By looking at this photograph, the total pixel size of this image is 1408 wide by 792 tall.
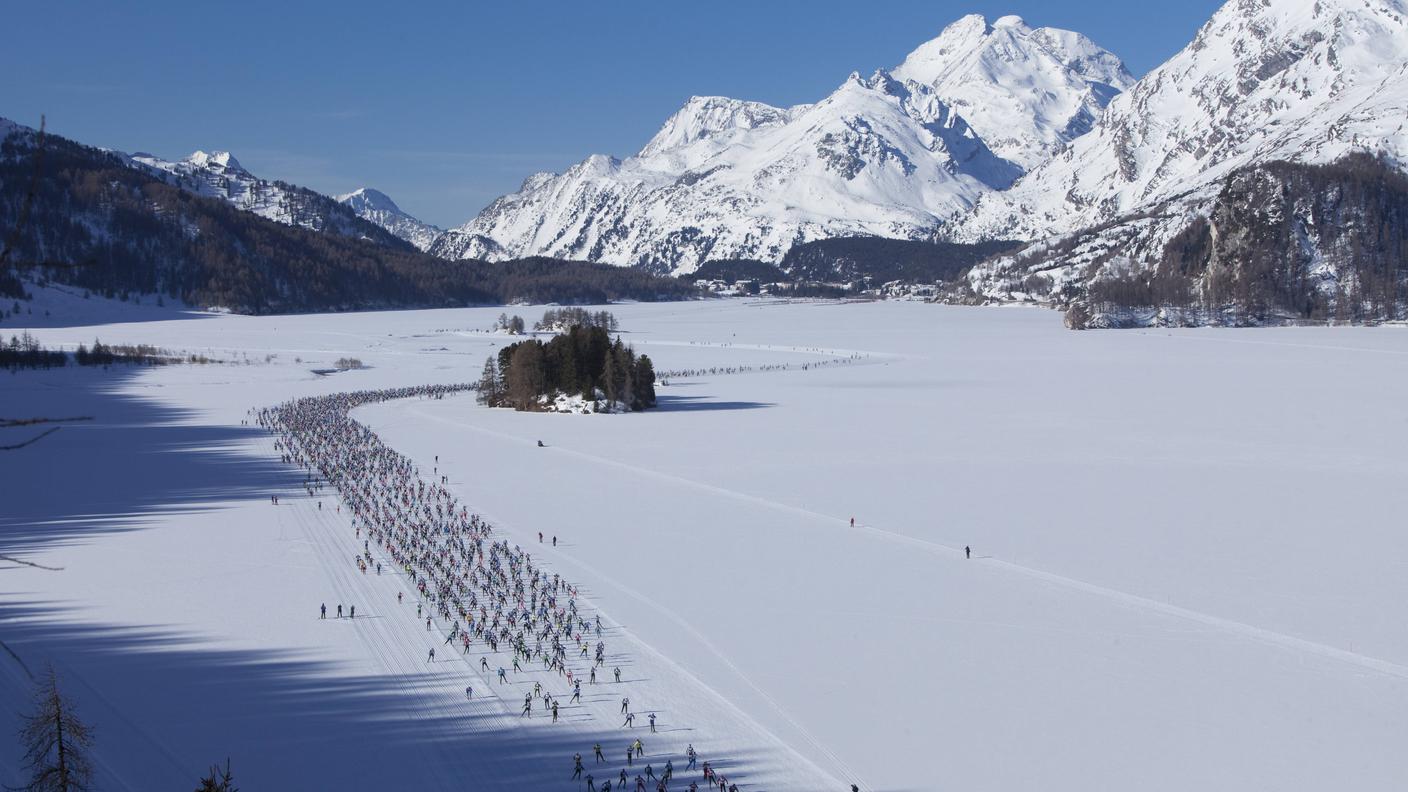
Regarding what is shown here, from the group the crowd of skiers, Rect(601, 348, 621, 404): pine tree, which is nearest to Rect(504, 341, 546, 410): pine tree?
Rect(601, 348, 621, 404): pine tree

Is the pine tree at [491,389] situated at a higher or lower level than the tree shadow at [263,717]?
higher

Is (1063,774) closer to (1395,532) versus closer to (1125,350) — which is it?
(1395,532)

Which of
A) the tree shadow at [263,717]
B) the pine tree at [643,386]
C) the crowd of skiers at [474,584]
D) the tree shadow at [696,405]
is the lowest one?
the tree shadow at [263,717]

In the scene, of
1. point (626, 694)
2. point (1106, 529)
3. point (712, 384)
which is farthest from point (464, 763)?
point (712, 384)

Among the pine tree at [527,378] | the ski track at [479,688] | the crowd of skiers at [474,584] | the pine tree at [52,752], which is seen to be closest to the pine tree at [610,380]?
the pine tree at [527,378]

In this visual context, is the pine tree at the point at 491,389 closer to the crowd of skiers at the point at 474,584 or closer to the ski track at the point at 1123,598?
the crowd of skiers at the point at 474,584

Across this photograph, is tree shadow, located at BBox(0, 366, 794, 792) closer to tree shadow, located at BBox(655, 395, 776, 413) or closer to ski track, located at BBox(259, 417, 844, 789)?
ski track, located at BBox(259, 417, 844, 789)

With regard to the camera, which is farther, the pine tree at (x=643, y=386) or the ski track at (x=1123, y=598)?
the pine tree at (x=643, y=386)
